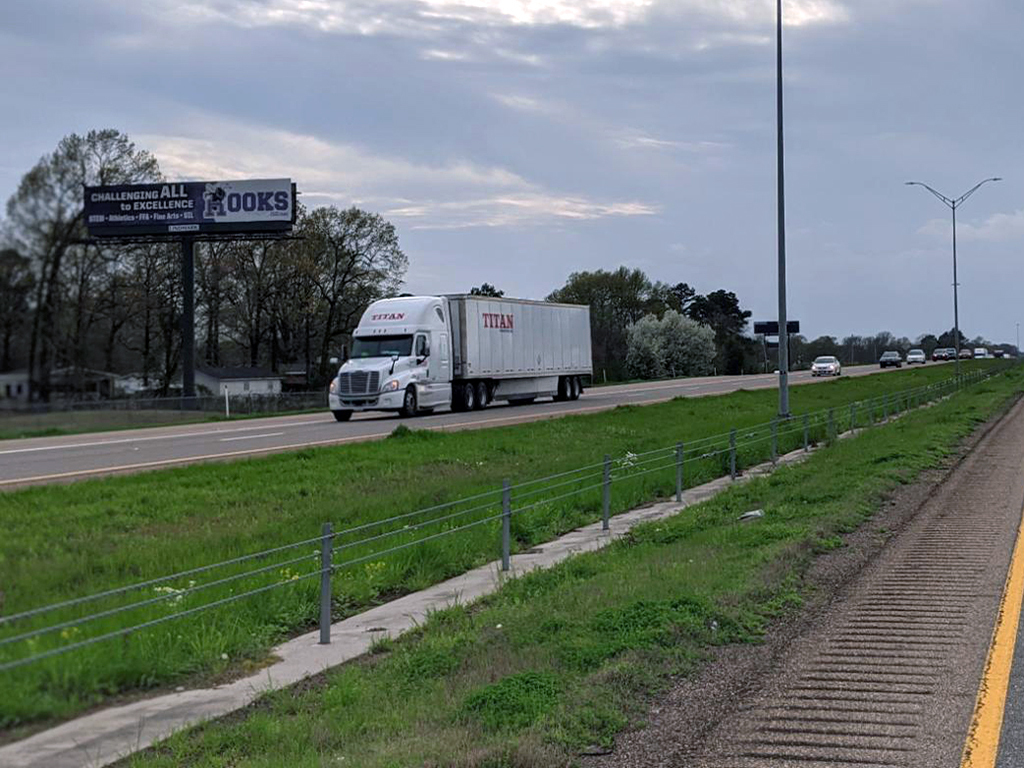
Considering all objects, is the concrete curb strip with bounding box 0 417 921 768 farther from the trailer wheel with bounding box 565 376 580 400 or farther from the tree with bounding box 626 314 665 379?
the tree with bounding box 626 314 665 379

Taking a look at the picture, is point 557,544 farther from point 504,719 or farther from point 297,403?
point 297,403

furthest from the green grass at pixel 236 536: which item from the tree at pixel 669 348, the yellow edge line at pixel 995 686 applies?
the tree at pixel 669 348

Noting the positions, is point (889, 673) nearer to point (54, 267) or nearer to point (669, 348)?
point (54, 267)

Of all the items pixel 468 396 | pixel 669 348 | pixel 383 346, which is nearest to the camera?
pixel 383 346

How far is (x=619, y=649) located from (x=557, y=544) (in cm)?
669

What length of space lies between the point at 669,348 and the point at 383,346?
79905 mm

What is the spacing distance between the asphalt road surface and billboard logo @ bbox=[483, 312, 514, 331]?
10.4ft

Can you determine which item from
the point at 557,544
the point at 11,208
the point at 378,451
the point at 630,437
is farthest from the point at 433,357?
the point at 557,544

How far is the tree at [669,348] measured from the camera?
114m

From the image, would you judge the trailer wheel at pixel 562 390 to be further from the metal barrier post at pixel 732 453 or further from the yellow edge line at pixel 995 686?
the yellow edge line at pixel 995 686

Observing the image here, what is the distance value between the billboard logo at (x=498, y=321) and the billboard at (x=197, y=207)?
75.7 feet

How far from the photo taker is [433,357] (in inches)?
1527

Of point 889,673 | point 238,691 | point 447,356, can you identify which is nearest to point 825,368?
point 447,356

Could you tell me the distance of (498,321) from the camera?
4347 cm
